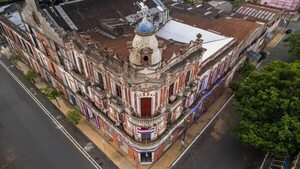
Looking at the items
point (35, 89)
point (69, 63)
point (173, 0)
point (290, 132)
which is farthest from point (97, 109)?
point (173, 0)

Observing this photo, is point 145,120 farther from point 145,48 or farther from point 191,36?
point 191,36

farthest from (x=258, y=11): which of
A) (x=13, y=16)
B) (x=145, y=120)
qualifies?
(x=13, y=16)

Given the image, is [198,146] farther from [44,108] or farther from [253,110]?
[44,108]

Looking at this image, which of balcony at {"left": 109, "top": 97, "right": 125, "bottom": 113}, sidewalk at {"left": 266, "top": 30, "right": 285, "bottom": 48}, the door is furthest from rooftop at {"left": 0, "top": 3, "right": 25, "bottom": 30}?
sidewalk at {"left": 266, "top": 30, "right": 285, "bottom": 48}

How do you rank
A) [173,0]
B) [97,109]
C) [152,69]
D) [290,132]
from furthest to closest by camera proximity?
[173,0]
[97,109]
[290,132]
[152,69]

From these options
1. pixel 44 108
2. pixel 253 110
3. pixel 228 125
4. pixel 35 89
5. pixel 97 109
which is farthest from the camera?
pixel 35 89

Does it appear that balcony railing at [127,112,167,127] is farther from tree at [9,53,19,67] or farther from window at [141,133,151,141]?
tree at [9,53,19,67]

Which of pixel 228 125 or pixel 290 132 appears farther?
pixel 228 125
